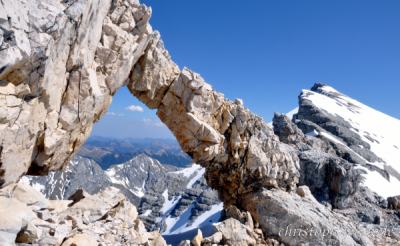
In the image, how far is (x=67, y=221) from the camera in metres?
9.69

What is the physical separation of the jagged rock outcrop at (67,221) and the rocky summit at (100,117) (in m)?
0.05

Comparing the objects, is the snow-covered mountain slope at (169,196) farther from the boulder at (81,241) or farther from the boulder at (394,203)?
the boulder at (81,241)

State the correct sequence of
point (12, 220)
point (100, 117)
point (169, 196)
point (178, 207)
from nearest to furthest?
point (12, 220) < point (100, 117) < point (178, 207) < point (169, 196)

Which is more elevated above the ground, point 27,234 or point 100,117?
point 100,117

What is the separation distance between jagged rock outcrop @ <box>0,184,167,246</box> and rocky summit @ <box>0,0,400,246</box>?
5 centimetres

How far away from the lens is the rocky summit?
8.41m

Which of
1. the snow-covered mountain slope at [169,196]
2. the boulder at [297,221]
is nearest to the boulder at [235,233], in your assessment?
the boulder at [297,221]

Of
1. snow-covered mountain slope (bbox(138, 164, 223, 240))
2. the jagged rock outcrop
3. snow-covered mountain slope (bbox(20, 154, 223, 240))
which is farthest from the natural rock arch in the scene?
snow-covered mountain slope (bbox(138, 164, 223, 240))

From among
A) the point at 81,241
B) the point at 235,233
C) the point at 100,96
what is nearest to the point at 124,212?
the point at 81,241

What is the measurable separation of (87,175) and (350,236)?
199119 millimetres

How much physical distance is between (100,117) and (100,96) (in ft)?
8.15

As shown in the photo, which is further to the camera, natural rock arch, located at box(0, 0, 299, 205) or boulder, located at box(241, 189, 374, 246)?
boulder, located at box(241, 189, 374, 246)

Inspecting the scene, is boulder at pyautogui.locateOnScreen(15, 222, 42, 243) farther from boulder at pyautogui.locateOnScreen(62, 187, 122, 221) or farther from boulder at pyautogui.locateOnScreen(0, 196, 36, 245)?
boulder at pyautogui.locateOnScreen(62, 187, 122, 221)

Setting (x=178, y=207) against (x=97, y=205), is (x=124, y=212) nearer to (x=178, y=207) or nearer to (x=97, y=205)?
(x=97, y=205)
